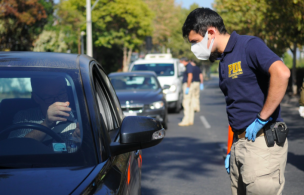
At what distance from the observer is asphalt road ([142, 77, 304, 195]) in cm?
546

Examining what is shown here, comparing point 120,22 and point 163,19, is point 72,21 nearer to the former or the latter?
point 163,19

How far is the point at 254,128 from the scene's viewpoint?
2803 millimetres

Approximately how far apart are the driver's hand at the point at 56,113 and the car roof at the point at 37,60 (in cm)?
28

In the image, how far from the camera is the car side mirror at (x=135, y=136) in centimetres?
240

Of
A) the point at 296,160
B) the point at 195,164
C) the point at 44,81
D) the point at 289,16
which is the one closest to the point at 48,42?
the point at 289,16

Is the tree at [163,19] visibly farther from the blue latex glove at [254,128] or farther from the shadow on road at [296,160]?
the blue latex glove at [254,128]

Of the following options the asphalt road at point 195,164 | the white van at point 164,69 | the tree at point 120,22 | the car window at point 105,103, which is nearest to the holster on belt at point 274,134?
the car window at point 105,103

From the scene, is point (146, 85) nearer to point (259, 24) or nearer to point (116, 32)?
point (259, 24)

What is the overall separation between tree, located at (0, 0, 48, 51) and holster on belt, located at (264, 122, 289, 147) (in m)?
26.9

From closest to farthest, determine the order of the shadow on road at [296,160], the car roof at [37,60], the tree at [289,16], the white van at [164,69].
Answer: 1. the car roof at [37,60]
2. the shadow on road at [296,160]
3. the white van at [164,69]
4. the tree at [289,16]

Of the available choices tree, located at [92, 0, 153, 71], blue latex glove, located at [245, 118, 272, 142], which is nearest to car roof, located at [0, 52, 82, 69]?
blue latex glove, located at [245, 118, 272, 142]

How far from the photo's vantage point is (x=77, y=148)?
231cm

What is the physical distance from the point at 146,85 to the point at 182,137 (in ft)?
9.13

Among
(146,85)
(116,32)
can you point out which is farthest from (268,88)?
(116,32)
